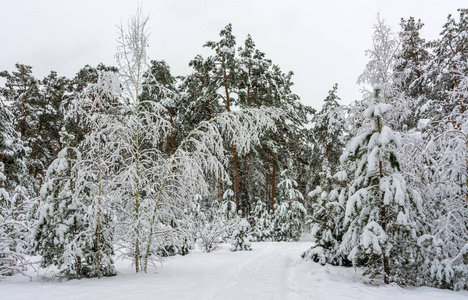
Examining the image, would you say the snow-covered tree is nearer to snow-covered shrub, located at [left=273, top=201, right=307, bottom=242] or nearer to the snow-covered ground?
the snow-covered ground

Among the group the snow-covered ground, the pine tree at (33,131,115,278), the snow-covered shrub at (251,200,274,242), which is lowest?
the snow-covered shrub at (251,200,274,242)

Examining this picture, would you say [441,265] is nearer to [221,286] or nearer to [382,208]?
[382,208]

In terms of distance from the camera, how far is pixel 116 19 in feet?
22.8

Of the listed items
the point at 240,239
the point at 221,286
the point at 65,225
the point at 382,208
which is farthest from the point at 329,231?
the point at 65,225

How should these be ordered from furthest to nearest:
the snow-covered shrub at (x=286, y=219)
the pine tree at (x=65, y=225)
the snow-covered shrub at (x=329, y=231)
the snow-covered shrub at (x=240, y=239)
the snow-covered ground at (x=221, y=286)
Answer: the snow-covered shrub at (x=286, y=219)
the snow-covered shrub at (x=240, y=239)
the snow-covered shrub at (x=329, y=231)
the pine tree at (x=65, y=225)
the snow-covered ground at (x=221, y=286)

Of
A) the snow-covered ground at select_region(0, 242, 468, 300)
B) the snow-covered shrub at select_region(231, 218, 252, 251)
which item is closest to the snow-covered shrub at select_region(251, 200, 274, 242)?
the snow-covered shrub at select_region(231, 218, 252, 251)

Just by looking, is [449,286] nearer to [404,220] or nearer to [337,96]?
[404,220]

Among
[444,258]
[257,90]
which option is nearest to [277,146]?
[257,90]

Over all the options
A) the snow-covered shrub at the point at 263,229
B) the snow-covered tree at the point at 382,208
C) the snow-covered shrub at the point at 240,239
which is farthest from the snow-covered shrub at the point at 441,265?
the snow-covered shrub at the point at 263,229

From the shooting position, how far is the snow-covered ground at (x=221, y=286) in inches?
195

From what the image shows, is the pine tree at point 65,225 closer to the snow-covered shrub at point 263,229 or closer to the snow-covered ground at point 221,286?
the snow-covered ground at point 221,286

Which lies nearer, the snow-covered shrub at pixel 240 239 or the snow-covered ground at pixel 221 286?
the snow-covered ground at pixel 221 286

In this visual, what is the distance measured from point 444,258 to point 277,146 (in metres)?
12.2

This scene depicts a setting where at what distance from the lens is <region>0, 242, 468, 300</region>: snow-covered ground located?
A: 495 cm
